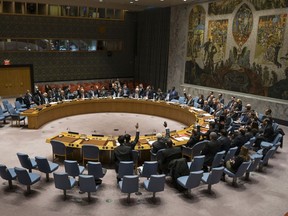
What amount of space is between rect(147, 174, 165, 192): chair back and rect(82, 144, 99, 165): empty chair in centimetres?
223

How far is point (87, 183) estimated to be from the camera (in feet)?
21.0

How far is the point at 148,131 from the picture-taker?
12758 millimetres

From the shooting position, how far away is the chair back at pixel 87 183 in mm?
6314

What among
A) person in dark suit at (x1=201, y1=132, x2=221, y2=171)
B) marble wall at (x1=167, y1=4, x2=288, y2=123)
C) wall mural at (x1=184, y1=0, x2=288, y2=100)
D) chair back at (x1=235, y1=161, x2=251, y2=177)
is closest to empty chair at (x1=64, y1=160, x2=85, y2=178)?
person in dark suit at (x1=201, y1=132, x2=221, y2=171)

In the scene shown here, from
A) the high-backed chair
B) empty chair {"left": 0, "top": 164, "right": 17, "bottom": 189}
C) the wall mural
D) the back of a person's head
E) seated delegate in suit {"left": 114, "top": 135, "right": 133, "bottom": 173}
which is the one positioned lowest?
empty chair {"left": 0, "top": 164, "right": 17, "bottom": 189}

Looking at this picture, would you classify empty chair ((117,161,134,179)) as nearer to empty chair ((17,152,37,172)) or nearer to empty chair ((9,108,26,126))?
empty chair ((17,152,37,172))

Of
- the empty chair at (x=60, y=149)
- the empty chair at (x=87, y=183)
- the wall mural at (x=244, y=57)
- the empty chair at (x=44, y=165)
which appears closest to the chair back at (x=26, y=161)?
the empty chair at (x=44, y=165)

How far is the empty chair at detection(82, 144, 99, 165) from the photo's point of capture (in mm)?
8117

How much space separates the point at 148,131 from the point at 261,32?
7.57 meters

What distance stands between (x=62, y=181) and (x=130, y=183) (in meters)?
1.52

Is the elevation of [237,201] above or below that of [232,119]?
below

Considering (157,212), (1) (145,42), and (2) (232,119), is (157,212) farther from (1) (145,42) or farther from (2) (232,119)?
(1) (145,42)

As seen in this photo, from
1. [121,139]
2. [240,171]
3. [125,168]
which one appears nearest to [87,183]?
[125,168]

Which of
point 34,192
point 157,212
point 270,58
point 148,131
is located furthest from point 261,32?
point 34,192
